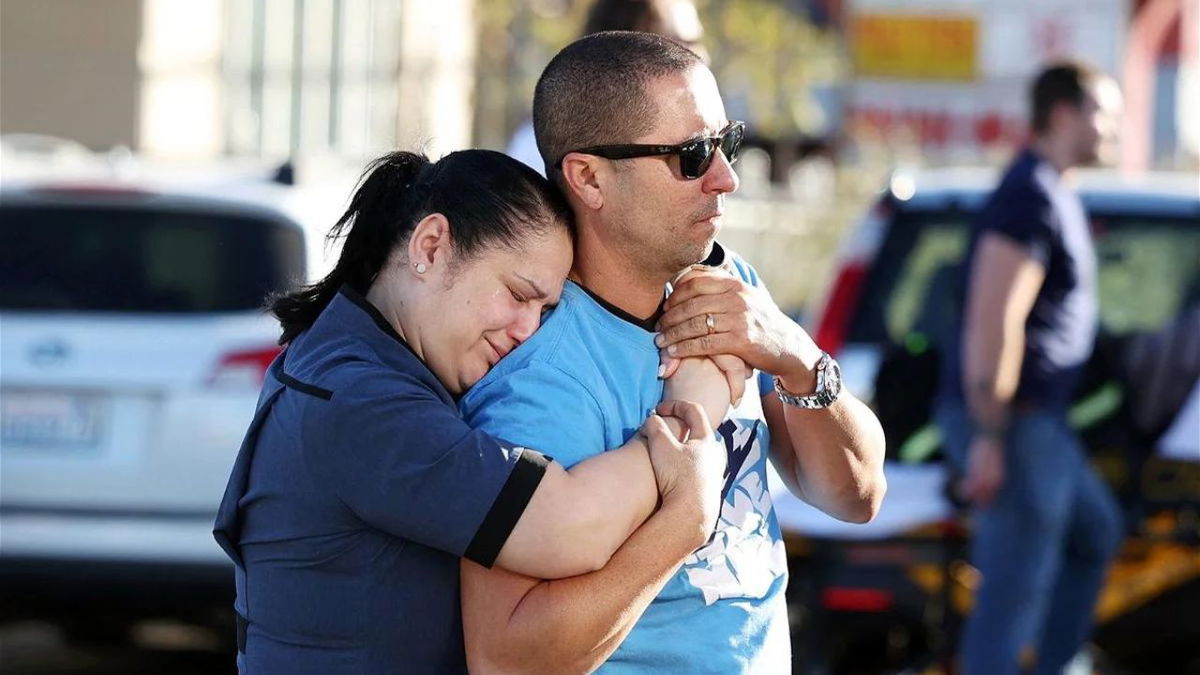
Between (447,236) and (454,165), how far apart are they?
10 centimetres

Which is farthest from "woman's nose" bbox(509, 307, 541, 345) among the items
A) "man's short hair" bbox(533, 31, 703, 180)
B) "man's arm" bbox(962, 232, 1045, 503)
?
"man's arm" bbox(962, 232, 1045, 503)

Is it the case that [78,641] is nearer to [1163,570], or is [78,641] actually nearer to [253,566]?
[1163,570]

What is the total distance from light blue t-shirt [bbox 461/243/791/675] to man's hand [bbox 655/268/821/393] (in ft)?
0.14

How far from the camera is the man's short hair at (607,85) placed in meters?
2.62

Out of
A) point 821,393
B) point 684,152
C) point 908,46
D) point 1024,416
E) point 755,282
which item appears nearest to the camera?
point 684,152

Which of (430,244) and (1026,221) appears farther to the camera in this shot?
(1026,221)

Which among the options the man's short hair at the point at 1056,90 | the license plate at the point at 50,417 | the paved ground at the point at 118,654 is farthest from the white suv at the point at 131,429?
the man's short hair at the point at 1056,90

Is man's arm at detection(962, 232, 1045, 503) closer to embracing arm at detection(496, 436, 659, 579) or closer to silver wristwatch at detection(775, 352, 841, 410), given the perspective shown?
silver wristwatch at detection(775, 352, 841, 410)

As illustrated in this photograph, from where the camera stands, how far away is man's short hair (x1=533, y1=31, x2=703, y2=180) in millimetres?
2619

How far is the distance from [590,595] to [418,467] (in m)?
0.25

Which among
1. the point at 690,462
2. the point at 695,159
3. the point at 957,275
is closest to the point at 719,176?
the point at 695,159

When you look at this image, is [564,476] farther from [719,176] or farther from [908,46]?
[908,46]

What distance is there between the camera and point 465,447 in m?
2.41

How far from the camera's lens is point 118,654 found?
7754 millimetres
